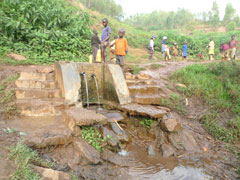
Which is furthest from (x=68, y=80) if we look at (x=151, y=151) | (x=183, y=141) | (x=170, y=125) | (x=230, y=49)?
(x=230, y=49)

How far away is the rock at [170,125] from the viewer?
13.6 ft

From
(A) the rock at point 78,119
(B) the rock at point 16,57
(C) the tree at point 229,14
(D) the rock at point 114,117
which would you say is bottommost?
(D) the rock at point 114,117

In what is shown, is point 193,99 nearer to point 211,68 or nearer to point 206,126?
point 206,126

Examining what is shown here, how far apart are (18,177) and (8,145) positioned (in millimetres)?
884

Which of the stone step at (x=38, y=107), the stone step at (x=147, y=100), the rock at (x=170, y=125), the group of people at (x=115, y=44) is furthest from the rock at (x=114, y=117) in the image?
the group of people at (x=115, y=44)

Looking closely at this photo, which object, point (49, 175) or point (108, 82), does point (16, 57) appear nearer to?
point (108, 82)

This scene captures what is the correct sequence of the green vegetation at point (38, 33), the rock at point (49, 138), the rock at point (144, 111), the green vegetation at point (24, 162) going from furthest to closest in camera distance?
1. the green vegetation at point (38, 33)
2. the rock at point (144, 111)
3. the rock at point (49, 138)
4. the green vegetation at point (24, 162)

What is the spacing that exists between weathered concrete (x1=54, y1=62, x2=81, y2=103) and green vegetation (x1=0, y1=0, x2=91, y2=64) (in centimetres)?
320

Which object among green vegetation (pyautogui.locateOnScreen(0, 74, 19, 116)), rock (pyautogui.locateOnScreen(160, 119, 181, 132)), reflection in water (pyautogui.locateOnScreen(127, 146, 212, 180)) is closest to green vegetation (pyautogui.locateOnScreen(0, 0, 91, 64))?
green vegetation (pyautogui.locateOnScreen(0, 74, 19, 116))

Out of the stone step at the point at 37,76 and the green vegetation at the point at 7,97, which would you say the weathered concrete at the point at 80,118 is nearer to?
the green vegetation at the point at 7,97

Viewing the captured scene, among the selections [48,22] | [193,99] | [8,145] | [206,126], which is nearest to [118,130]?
[8,145]

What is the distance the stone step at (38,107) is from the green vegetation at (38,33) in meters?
3.69

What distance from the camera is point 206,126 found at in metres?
4.64

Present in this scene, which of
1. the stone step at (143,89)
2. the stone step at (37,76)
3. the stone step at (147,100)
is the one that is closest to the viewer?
the stone step at (37,76)
